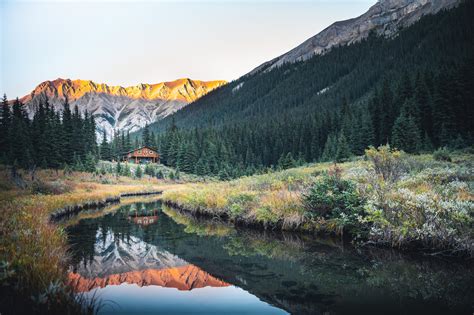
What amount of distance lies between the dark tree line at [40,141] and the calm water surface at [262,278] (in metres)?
42.7

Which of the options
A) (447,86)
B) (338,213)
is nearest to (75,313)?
(338,213)

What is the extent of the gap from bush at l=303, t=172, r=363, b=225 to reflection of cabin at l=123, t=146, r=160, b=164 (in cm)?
8687

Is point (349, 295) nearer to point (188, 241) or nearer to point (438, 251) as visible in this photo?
point (438, 251)

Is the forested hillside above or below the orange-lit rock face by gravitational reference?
above

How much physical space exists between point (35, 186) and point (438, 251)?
1334 inches

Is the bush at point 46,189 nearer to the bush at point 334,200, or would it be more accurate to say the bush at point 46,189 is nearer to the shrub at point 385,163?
the bush at point 334,200

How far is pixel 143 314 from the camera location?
809cm

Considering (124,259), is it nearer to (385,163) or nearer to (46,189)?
(385,163)

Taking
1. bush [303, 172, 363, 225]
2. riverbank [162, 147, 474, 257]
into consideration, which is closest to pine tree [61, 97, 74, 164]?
riverbank [162, 147, 474, 257]

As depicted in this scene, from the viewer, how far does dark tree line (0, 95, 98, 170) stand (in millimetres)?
54300

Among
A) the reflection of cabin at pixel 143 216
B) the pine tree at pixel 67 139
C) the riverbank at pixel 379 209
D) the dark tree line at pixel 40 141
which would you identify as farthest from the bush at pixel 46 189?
the pine tree at pixel 67 139

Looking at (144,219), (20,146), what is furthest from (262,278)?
(20,146)

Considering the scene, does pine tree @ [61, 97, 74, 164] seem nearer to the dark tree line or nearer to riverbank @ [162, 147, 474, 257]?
the dark tree line

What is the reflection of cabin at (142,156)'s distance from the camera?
320ft
